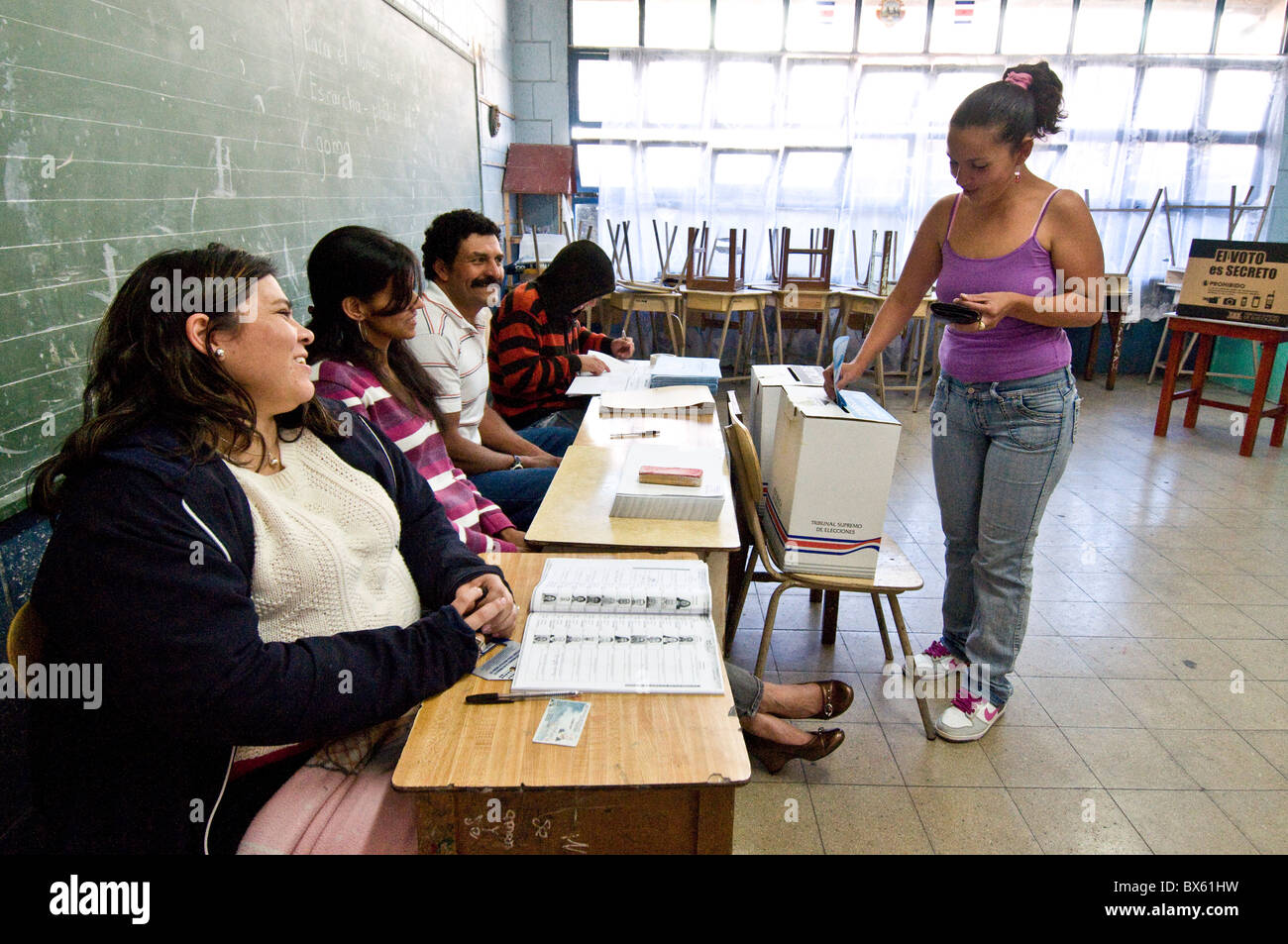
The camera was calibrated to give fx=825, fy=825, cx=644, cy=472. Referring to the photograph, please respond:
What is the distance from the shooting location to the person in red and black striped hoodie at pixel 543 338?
2.90 m

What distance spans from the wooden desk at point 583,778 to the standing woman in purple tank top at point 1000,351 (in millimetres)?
1201

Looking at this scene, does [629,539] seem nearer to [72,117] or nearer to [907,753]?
[907,753]

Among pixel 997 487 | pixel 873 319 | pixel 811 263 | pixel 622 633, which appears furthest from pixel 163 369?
pixel 811 263

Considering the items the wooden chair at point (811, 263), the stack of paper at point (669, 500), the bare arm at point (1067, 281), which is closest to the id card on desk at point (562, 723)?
the stack of paper at point (669, 500)

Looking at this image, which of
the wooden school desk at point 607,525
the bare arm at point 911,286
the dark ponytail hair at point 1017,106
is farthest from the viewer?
the bare arm at point 911,286

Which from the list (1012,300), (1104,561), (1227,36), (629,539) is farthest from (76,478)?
(1227,36)

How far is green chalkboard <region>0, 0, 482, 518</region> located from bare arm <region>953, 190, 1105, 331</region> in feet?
5.78

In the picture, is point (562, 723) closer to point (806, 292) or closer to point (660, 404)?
point (660, 404)

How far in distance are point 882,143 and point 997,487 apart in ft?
19.1

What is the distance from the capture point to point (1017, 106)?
1.75 meters

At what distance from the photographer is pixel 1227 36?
6742 mm

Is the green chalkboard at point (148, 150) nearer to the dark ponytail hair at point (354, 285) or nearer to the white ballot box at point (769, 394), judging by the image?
the dark ponytail hair at point (354, 285)

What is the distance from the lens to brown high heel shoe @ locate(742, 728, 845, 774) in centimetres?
191
